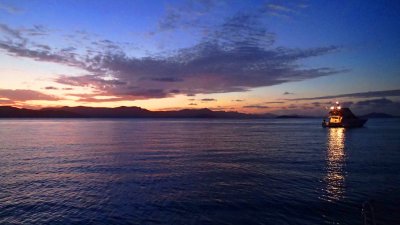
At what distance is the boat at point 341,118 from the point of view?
16888cm

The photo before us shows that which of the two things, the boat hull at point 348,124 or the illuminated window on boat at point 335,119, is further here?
the illuminated window on boat at point 335,119

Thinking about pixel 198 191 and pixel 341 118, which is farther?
pixel 341 118

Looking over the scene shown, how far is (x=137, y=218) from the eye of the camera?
74.4 feet

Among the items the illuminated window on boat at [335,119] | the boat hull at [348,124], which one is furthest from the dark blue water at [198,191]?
the illuminated window on boat at [335,119]

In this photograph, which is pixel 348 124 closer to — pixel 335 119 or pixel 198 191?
pixel 335 119

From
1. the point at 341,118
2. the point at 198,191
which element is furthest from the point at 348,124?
the point at 198,191

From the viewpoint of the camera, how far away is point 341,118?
170m

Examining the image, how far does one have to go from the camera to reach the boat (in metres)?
169

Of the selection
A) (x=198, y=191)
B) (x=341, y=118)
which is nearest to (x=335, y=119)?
(x=341, y=118)

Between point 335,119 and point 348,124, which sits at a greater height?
point 335,119

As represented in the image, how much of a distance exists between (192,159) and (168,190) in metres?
22.5

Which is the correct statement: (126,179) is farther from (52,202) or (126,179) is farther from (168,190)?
(52,202)

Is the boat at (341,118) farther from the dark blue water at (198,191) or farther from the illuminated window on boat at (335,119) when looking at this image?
the dark blue water at (198,191)

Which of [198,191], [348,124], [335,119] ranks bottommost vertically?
[198,191]
